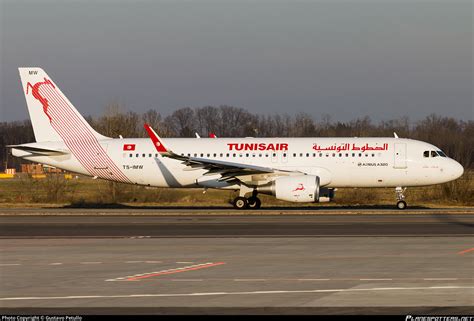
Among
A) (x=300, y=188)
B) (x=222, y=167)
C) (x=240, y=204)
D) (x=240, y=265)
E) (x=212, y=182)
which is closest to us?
(x=240, y=265)

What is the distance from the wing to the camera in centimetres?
3938

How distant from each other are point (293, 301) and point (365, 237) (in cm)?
1222

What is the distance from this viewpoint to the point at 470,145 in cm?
6862

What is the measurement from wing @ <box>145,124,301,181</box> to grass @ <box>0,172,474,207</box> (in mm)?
5043

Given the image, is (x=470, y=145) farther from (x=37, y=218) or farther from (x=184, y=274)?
(x=184, y=274)

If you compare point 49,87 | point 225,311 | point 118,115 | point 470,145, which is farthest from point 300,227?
point 470,145

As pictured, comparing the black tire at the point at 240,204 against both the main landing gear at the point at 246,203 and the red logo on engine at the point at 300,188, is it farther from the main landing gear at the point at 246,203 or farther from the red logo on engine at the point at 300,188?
the red logo on engine at the point at 300,188

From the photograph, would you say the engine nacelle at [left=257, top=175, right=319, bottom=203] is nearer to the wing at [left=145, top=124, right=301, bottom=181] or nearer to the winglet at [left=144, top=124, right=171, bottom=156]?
the wing at [left=145, top=124, right=301, bottom=181]

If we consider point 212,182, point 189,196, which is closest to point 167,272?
point 212,182

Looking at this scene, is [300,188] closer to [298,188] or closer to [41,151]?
[298,188]

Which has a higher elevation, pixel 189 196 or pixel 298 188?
pixel 298 188

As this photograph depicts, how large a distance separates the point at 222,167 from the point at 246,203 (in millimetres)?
2753

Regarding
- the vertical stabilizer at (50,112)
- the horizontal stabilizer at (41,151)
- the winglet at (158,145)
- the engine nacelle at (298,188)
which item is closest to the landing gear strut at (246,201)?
Result: the engine nacelle at (298,188)

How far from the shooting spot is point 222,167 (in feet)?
132
